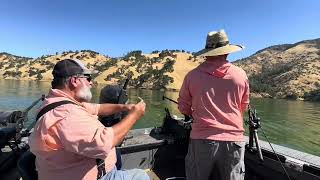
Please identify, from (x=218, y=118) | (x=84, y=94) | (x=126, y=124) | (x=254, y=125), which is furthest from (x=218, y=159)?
(x=84, y=94)

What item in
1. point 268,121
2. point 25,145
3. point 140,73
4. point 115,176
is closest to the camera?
point 115,176

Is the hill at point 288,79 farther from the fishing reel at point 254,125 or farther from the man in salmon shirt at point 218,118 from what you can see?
the man in salmon shirt at point 218,118

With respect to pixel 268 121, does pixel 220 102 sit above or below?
above

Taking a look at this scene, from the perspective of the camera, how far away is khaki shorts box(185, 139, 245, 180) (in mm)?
3748

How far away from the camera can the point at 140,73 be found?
67.4 metres

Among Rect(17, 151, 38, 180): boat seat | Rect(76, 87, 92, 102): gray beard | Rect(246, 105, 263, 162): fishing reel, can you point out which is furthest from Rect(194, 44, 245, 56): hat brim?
Rect(17, 151, 38, 180): boat seat

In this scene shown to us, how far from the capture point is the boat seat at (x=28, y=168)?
3.22 meters

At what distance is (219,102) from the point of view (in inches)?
149

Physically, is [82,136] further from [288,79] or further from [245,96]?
[288,79]

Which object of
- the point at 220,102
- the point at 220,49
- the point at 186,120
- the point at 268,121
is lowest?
the point at 268,121

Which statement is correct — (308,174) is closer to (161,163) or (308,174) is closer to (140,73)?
(161,163)

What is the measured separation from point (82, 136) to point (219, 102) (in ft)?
5.39

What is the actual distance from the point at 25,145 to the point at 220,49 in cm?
261

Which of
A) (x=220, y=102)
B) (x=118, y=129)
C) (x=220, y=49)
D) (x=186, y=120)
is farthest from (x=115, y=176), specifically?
(x=186, y=120)
